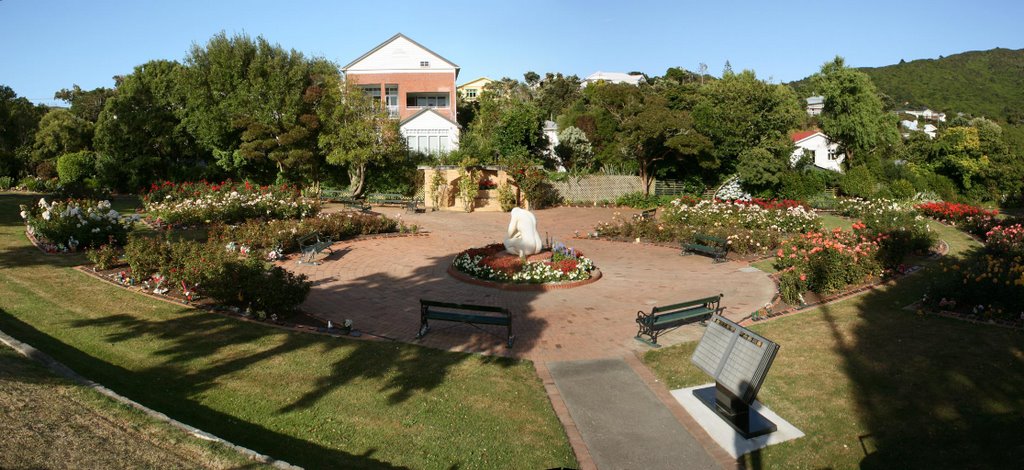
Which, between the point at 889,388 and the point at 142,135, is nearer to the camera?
the point at 889,388

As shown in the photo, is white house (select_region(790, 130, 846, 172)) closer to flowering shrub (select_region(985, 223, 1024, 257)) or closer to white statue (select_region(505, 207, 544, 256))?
flowering shrub (select_region(985, 223, 1024, 257))

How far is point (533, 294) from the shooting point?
12.7m

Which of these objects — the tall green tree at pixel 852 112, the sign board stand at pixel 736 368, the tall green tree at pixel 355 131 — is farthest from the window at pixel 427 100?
the sign board stand at pixel 736 368

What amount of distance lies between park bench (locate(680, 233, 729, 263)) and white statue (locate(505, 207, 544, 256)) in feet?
15.6

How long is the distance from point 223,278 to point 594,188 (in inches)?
951

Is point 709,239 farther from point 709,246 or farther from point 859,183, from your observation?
point 859,183

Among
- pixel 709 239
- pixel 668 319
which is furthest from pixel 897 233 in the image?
pixel 668 319

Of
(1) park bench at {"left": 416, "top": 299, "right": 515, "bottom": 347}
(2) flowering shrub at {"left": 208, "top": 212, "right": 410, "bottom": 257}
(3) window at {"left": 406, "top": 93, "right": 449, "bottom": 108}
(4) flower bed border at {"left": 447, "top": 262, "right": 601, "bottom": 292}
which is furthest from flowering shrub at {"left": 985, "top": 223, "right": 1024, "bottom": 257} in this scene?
(3) window at {"left": 406, "top": 93, "right": 449, "bottom": 108}

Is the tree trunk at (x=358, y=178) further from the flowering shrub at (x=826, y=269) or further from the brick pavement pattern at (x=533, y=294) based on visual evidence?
the flowering shrub at (x=826, y=269)

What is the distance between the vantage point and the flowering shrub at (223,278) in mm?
9875

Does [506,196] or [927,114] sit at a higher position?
[927,114]

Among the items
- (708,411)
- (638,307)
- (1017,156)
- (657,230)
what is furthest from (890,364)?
(1017,156)

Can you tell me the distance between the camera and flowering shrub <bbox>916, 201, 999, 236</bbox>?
19281 mm

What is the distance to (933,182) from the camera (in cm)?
3225
